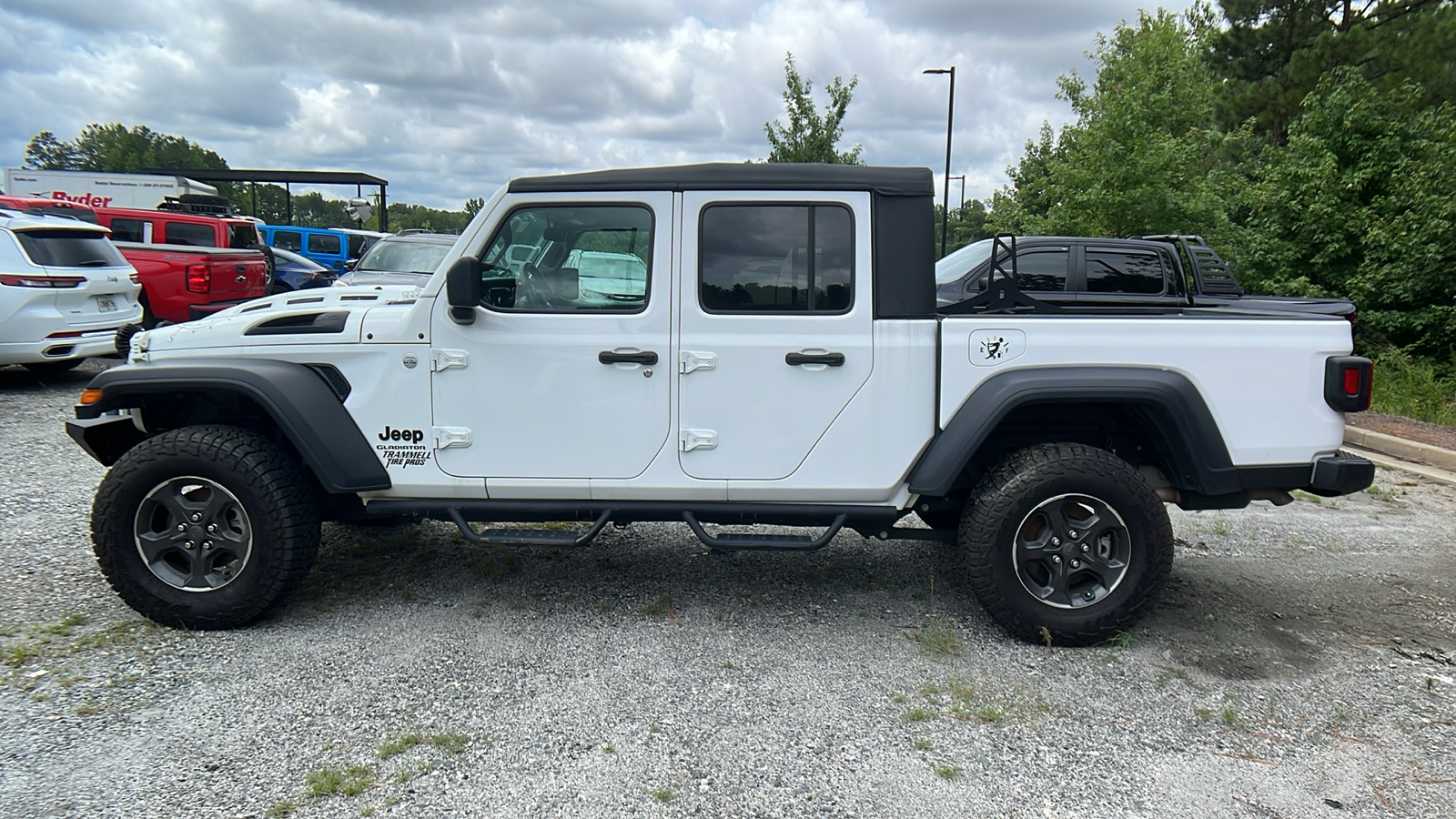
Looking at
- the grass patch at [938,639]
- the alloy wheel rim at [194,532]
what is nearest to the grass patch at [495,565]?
the alloy wheel rim at [194,532]

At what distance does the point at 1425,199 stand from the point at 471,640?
1230 centimetres

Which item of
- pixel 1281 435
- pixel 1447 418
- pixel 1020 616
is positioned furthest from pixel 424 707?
pixel 1447 418

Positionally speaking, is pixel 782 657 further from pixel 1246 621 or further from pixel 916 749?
pixel 1246 621

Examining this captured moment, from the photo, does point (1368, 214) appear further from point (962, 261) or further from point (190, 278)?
point (190, 278)

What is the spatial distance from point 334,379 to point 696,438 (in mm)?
1578

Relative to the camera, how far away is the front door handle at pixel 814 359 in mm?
3713

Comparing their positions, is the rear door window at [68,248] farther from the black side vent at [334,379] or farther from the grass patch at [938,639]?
the grass patch at [938,639]

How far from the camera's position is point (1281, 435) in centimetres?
370

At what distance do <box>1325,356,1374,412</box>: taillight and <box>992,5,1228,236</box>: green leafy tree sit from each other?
9.43 m

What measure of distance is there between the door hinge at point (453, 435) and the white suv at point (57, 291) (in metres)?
6.41

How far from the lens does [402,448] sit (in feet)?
12.6

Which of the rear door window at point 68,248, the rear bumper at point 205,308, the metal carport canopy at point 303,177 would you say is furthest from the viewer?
the metal carport canopy at point 303,177

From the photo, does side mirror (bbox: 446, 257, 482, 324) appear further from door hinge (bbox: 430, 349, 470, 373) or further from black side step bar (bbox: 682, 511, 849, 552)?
black side step bar (bbox: 682, 511, 849, 552)

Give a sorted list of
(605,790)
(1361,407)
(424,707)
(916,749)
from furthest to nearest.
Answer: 1. (1361,407)
2. (424,707)
3. (916,749)
4. (605,790)
